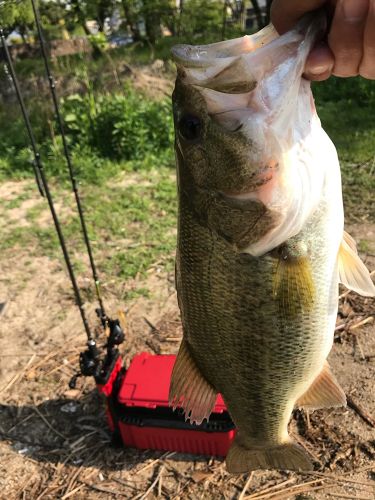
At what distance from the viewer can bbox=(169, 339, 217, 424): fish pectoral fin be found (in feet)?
5.83

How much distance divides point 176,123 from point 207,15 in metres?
16.1

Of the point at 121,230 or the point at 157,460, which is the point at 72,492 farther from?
the point at 121,230

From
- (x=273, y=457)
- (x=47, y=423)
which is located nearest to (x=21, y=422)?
(x=47, y=423)

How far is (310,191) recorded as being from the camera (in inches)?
58.3

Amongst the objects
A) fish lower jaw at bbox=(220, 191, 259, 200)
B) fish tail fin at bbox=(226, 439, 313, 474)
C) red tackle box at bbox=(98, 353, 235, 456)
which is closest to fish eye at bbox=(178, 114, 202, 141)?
fish lower jaw at bbox=(220, 191, 259, 200)

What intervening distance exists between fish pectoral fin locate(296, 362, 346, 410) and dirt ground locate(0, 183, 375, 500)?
112cm

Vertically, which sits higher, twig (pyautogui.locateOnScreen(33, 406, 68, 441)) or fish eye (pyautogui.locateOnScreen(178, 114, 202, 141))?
fish eye (pyautogui.locateOnScreen(178, 114, 202, 141))

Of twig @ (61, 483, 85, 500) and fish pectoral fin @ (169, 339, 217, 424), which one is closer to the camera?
fish pectoral fin @ (169, 339, 217, 424)

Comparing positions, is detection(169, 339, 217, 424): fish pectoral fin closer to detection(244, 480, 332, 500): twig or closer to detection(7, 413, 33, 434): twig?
detection(244, 480, 332, 500): twig

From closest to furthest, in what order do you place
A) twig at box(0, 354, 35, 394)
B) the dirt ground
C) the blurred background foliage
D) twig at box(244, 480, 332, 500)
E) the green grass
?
twig at box(244, 480, 332, 500) < the dirt ground < twig at box(0, 354, 35, 394) < the green grass < the blurred background foliage

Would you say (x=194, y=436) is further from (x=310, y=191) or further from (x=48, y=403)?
(x=310, y=191)

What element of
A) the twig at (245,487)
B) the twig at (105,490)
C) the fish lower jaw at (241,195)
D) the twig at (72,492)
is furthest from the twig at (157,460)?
the fish lower jaw at (241,195)

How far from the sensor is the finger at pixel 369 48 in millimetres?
1293

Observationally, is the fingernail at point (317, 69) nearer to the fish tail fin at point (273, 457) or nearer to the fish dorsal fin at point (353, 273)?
the fish dorsal fin at point (353, 273)
